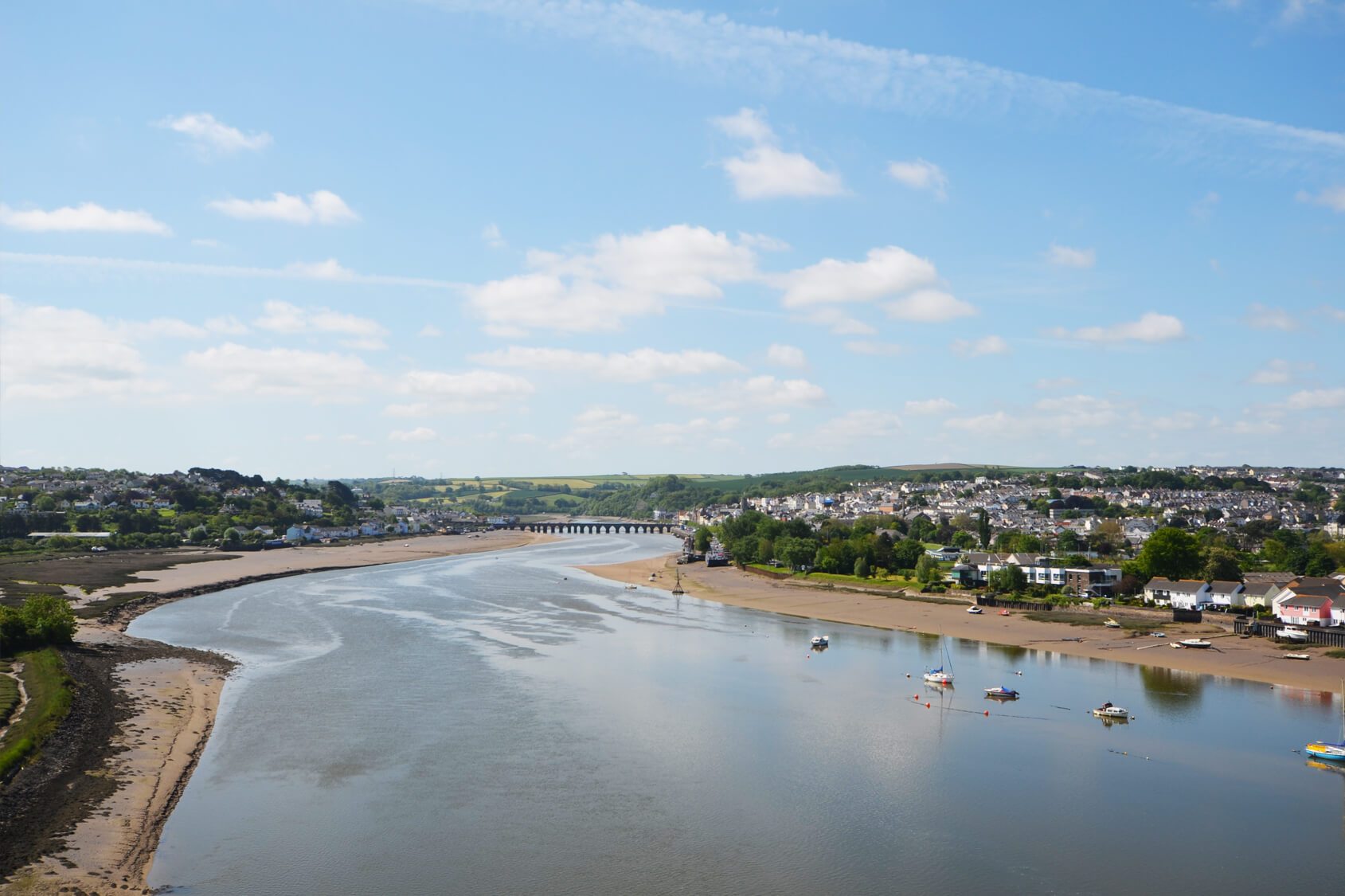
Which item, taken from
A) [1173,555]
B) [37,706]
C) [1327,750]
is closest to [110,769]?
[37,706]

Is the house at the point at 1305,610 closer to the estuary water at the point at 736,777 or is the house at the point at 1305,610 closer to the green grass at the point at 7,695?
the estuary water at the point at 736,777

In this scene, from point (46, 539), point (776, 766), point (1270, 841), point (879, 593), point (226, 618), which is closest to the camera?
point (1270, 841)

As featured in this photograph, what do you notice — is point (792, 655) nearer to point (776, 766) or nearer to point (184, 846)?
point (776, 766)

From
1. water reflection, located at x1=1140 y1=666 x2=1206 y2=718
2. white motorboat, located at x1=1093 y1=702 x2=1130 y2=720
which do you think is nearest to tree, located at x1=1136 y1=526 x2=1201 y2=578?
water reflection, located at x1=1140 y1=666 x2=1206 y2=718

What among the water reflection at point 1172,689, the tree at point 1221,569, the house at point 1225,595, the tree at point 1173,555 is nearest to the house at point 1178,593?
the house at point 1225,595

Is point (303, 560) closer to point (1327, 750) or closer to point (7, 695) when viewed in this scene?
point (7, 695)

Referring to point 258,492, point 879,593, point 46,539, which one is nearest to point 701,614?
point 879,593
